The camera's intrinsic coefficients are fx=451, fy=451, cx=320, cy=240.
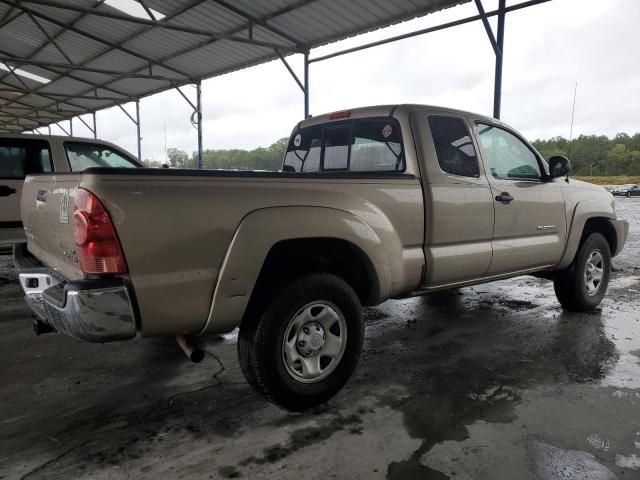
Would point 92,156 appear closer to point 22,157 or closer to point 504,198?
point 22,157

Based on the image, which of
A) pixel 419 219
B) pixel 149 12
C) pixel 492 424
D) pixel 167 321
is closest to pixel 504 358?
pixel 492 424

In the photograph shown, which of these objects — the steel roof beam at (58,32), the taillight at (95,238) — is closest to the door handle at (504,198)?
the taillight at (95,238)

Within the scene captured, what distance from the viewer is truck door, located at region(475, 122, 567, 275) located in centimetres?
361

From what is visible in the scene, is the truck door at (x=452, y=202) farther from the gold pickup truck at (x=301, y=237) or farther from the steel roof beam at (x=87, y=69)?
the steel roof beam at (x=87, y=69)

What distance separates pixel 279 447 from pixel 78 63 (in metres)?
16.8

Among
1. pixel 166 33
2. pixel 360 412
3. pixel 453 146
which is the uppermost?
pixel 166 33

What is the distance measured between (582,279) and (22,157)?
21.8 ft

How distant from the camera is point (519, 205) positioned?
3738mm

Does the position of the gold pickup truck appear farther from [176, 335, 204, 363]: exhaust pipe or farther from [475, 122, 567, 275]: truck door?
[176, 335, 204, 363]: exhaust pipe

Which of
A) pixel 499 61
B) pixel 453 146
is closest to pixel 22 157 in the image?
pixel 453 146

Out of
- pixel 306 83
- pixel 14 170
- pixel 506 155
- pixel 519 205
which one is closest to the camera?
pixel 519 205

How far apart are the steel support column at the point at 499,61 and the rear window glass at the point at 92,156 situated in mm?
6274

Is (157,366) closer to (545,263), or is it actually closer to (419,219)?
(419,219)

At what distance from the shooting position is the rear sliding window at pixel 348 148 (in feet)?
10.6
